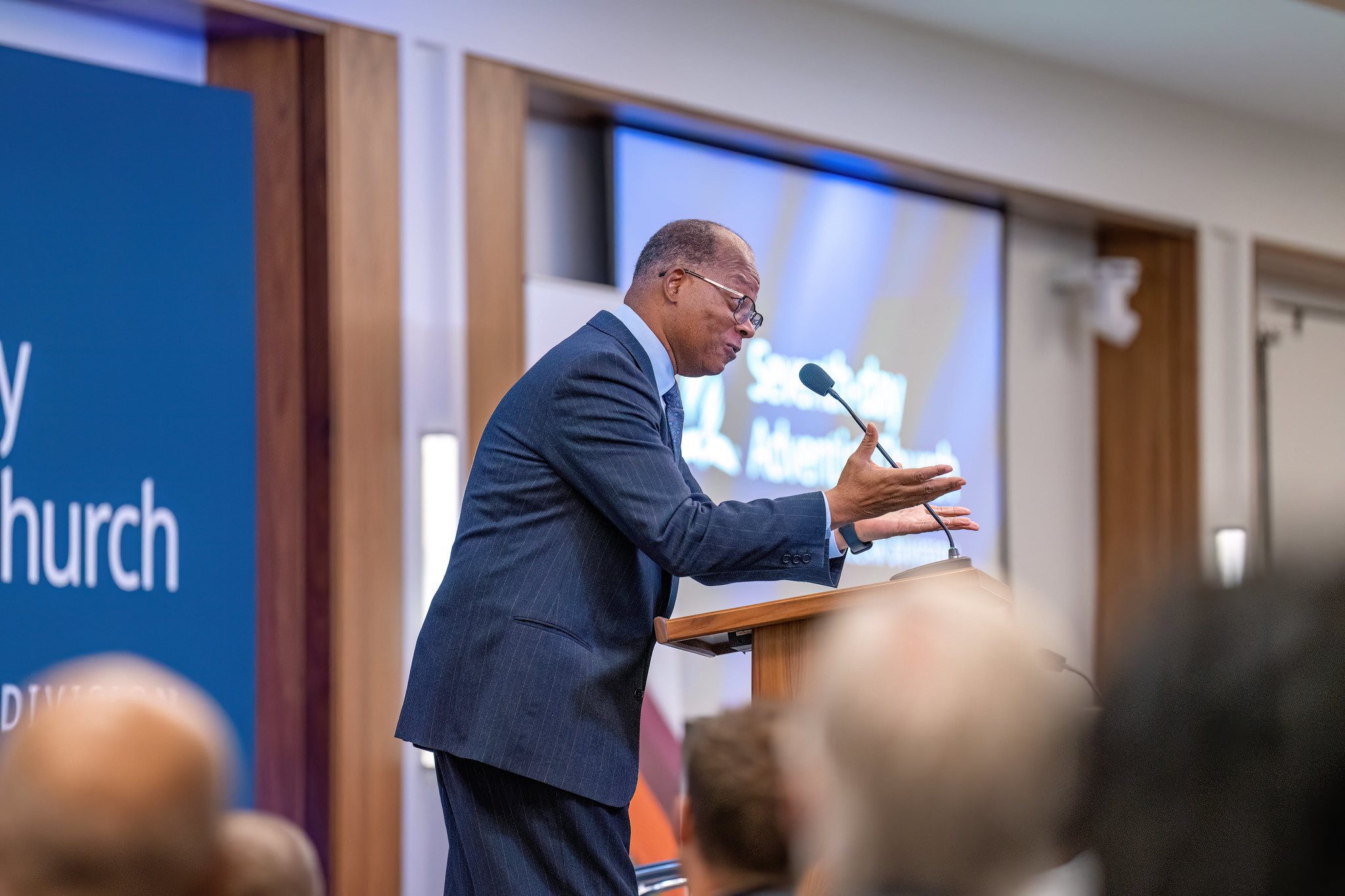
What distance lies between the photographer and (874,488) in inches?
84.9

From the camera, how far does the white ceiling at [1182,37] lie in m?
5.17

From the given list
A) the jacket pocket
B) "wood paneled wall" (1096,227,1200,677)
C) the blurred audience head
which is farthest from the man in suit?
"wood paneled wall" (1096,227,1200,677)

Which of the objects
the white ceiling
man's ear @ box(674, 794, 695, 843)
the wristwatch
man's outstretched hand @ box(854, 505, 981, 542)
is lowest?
man's ear @ box(674, 794, 695, 843)

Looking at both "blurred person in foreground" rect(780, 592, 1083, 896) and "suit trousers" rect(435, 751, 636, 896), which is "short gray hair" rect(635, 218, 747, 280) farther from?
"blurred person in foreground" rect(780, 592, 1083, 896)

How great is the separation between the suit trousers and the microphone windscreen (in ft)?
2.57

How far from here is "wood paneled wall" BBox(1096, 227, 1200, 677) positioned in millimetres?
6098

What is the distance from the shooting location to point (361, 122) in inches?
156

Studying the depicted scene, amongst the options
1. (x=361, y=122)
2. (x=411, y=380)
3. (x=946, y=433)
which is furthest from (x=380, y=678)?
(x=946, y=433)

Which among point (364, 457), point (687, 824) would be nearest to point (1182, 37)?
point (364, 457)

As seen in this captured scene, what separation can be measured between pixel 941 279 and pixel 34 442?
340cm

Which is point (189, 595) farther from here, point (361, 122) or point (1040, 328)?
point (1040, 328)

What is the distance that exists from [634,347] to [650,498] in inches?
12.6

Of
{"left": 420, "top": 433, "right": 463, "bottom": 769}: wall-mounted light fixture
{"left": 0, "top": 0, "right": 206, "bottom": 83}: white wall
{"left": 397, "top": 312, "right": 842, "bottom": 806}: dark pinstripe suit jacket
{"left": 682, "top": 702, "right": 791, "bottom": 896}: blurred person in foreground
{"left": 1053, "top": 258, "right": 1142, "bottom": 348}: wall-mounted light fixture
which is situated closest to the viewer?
{"left": 682, "top": 702, "right": 791, "bottom": 896}: blurred person in foreground

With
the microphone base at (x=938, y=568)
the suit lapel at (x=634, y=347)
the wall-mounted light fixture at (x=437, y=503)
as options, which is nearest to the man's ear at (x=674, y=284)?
the suit lapel at (x=634, y=347)
